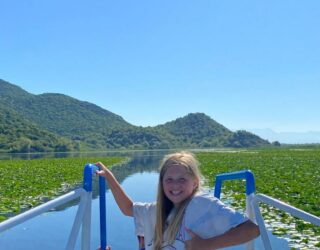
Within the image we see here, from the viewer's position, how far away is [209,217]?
1.90 m

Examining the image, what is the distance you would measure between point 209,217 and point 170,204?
306 millimetres

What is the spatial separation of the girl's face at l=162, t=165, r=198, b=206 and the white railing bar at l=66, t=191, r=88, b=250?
1.55 feet

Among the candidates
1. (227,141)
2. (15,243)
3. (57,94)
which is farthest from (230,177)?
(57,94)

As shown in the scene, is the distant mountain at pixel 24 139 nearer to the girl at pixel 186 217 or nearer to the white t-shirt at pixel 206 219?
the girl at pixel 186 217

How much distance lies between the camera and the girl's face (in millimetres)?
2055

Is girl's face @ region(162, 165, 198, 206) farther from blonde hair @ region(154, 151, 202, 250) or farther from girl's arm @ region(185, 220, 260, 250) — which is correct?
girl's arm @ region(185, 220, 260, 250)

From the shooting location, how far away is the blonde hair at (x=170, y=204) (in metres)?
1.98

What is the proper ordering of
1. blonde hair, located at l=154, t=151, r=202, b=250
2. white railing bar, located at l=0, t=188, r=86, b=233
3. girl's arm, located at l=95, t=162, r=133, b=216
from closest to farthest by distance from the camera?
white railing bar, located at l=0, t=188, r=86, b=233
blonde hair, located at l=154, t=151, r=202, b=250
girl's arm, located at l=95, t=162, r=133, b=216

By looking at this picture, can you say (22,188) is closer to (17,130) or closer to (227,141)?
(17,130)

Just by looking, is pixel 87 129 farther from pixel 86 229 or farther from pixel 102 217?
pixel 86 229

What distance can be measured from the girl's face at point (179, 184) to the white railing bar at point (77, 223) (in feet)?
1.55

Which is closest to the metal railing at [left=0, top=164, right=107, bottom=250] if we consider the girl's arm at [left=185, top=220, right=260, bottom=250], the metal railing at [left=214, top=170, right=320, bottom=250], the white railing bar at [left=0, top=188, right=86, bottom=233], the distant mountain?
the white railing bar at [left=0, top=188, right=86, bottom=233]

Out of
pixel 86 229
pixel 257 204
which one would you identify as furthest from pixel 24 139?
pixel 257 204

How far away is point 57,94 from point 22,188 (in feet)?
625
